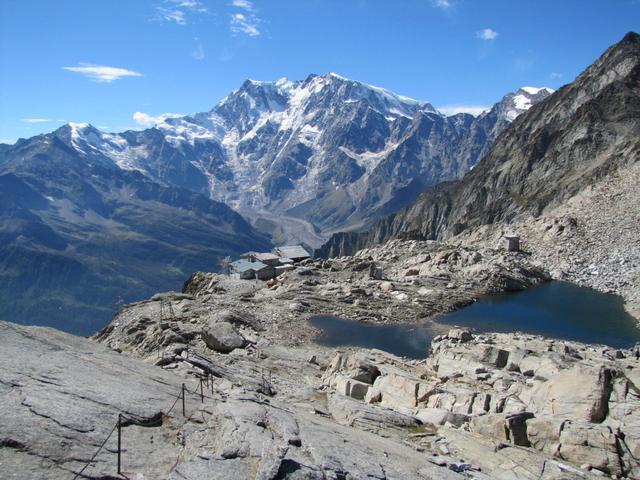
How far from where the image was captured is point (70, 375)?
19.7 m

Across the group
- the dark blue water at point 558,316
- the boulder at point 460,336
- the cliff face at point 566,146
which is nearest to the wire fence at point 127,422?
the boulder at point 460,336

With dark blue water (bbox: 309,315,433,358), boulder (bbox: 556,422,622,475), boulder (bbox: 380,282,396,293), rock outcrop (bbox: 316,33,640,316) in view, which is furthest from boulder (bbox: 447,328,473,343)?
rock outcrop (bbox: 316,33,640,316)

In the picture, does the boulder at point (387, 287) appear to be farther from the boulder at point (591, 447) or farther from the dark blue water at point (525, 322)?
the boulder at point (591, 447)

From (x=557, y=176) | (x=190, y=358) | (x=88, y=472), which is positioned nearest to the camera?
(x=88, y=472)

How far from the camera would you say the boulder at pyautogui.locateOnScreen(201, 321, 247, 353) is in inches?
1810

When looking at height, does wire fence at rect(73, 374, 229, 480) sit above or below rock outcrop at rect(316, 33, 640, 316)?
below

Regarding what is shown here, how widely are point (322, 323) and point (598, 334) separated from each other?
3445 centimetres

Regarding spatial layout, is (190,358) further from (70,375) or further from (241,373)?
(70,375)

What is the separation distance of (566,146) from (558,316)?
98.1 meters

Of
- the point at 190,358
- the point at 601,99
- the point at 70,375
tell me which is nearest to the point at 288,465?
the point at 70,375

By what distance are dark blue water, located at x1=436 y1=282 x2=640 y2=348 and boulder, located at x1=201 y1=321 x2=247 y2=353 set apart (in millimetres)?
Result: 30593

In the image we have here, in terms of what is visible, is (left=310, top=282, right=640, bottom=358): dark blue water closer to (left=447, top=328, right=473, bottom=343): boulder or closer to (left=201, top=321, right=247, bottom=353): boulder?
(left=447, top=328, right=473, bottom=343): boulder

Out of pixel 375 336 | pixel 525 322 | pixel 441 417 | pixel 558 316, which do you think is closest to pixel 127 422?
pixel 441 417

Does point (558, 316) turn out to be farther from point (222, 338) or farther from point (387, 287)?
point (222, 338)
